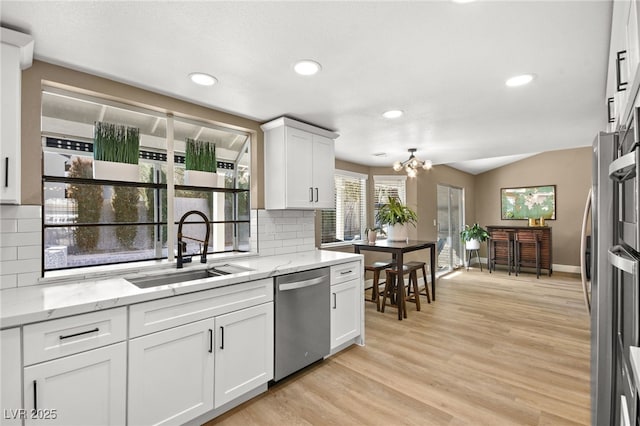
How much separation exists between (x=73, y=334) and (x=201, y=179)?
1.59m

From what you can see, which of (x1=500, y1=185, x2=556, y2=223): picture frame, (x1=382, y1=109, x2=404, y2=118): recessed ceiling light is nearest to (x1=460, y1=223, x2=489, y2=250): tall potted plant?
(x1=500, y1=185, x2=556, y2=223): picture frame

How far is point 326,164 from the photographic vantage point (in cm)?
342

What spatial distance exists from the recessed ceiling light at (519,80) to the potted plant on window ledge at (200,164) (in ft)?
8.26

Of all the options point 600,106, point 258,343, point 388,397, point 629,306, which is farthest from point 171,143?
point 600,106

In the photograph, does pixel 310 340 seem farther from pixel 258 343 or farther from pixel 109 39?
pixel 109 39

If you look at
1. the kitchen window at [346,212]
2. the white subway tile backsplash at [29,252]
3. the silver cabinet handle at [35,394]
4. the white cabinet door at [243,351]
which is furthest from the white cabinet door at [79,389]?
the kitchen window at [346,212]

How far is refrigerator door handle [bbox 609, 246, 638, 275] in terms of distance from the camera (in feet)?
2.72

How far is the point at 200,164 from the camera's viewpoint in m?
2.77

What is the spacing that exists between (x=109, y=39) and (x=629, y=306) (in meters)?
2.69

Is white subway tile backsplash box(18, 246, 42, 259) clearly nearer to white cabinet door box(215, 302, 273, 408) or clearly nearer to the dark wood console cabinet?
white cabinet door box(215, 302, 273, 408)

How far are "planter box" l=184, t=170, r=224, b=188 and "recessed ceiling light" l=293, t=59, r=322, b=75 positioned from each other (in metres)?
1.31

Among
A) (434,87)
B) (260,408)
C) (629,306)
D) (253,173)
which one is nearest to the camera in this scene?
(629,306)

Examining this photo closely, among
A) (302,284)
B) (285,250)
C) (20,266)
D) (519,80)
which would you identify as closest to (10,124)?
(20,266)

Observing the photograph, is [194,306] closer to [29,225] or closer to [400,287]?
[29,225]
